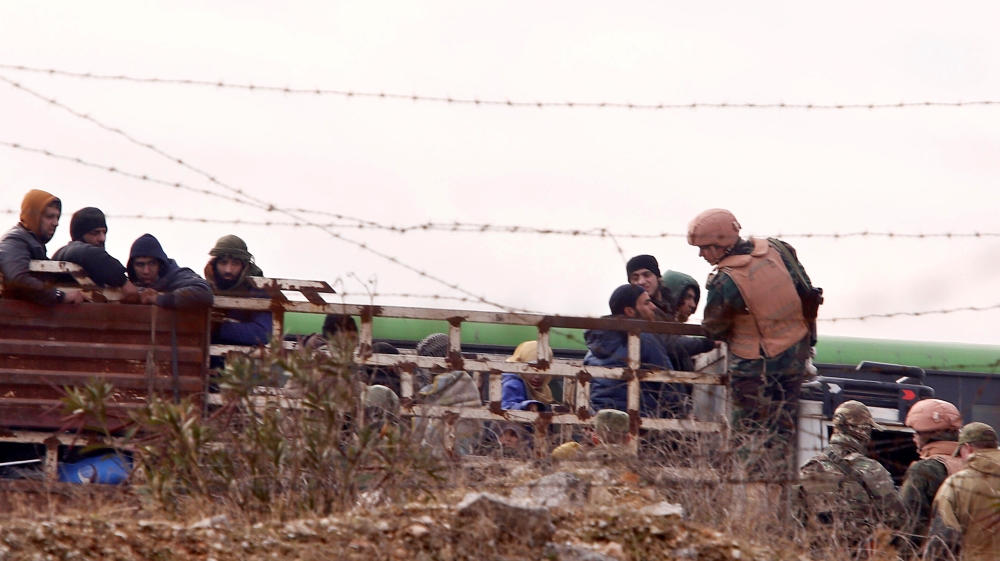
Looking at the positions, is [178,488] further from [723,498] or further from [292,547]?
[723,498]

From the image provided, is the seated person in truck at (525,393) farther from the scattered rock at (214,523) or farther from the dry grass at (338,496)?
the scattered rock at (214,523)

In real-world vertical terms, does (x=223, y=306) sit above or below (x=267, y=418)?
above

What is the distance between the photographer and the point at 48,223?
23.8ft

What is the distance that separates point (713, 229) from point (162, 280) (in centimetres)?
316

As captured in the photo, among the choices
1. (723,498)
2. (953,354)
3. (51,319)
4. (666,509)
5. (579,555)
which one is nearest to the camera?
(579,555)

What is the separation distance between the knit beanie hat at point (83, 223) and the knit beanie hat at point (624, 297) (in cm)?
313

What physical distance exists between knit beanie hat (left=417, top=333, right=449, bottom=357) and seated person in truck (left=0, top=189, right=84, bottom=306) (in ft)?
8.23

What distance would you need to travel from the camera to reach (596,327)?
262 inches

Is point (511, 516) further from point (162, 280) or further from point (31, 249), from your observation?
point (31, 249)

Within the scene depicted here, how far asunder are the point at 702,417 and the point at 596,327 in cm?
83

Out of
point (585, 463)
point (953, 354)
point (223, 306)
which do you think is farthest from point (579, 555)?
point (953, 354)

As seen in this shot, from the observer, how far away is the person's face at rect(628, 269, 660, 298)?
25.9ft

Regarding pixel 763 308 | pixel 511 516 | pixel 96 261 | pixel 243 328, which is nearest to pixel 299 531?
pixel 511 516

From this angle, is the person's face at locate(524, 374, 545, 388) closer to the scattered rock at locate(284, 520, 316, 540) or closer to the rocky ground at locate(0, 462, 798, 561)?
the rocky ground at locate(0, 462, 798, 561)
